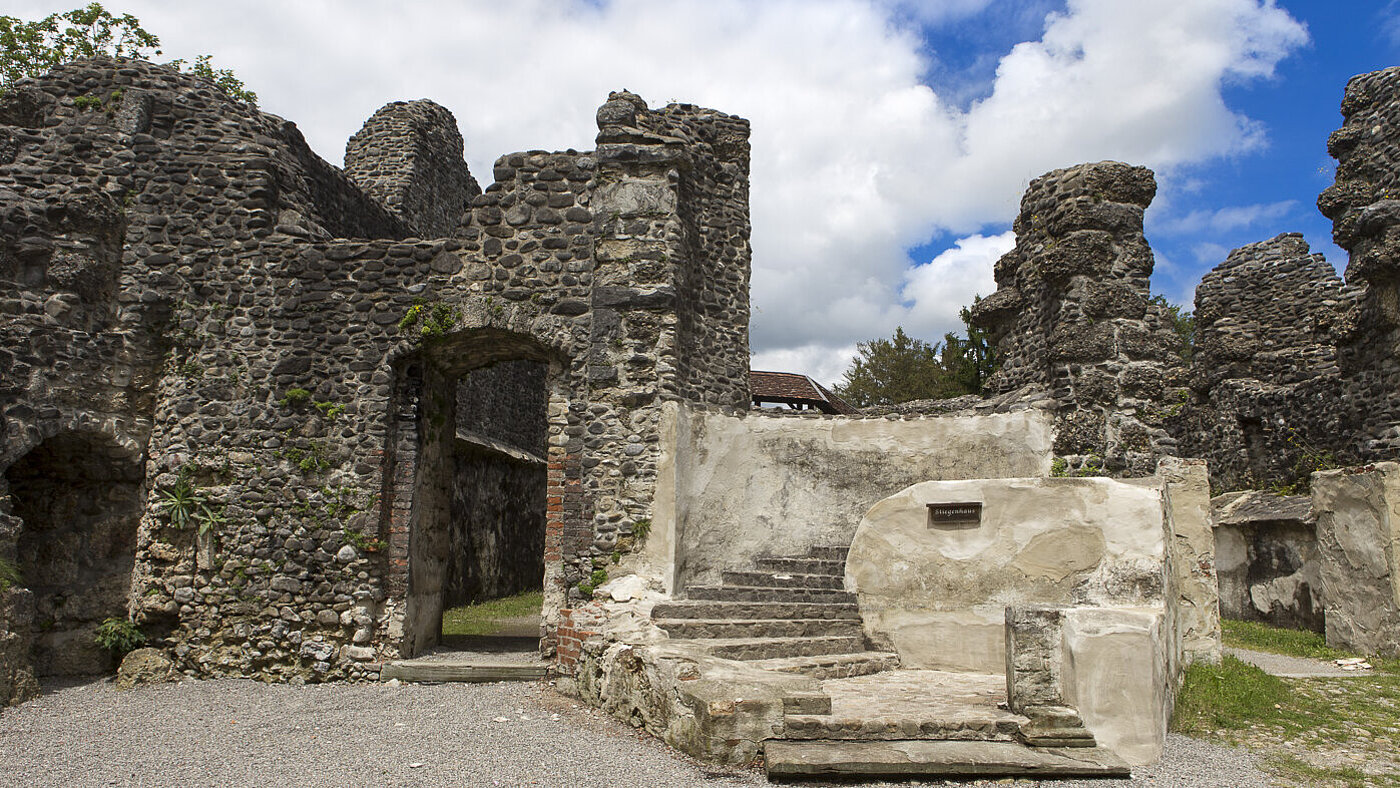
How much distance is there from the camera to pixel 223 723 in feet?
21.5

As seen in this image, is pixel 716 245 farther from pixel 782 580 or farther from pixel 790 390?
pixel 790 390

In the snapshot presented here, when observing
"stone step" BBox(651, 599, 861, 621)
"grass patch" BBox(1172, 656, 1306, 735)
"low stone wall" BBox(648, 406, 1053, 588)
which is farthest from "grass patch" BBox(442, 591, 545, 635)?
"grass patch" BBox(1172, 656, 1306, 735)

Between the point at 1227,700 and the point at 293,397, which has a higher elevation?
the point at 293,397

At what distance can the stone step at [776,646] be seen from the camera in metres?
6.70

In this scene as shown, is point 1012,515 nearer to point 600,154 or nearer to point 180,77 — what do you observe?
point 600,154

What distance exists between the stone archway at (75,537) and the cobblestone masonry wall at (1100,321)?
977cm

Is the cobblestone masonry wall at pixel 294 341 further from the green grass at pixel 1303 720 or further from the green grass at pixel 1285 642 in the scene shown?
the green grass at pixel 1285 642

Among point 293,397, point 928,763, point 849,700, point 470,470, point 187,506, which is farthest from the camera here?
point 470,470

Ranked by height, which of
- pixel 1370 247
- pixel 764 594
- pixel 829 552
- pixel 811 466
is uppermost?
pixel 1370 247

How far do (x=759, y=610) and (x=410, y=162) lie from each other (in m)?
12.2

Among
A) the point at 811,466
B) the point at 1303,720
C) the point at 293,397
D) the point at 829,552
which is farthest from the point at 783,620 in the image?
the point at 293,397

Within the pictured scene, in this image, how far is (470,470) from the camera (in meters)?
15.7

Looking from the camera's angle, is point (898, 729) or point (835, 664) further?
point (835, 664)

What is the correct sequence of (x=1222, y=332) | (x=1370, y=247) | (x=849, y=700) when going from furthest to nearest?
(x=1222, y=332) → (x=1370, y=247) → (x=849, y=700)
